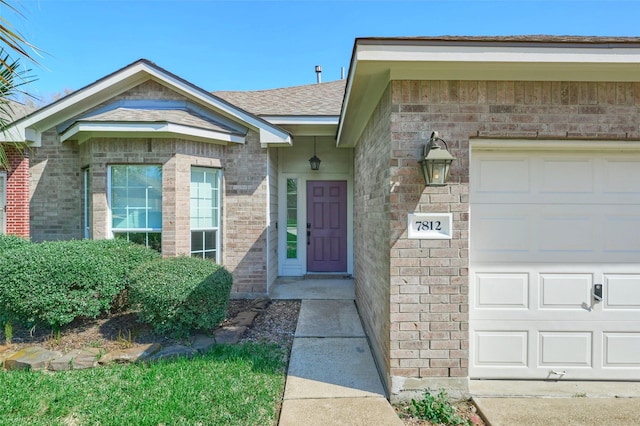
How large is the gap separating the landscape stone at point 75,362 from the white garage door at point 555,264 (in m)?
4.07

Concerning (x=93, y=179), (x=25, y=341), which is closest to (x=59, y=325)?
(x=25, y=341)

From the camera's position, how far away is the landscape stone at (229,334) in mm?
4238

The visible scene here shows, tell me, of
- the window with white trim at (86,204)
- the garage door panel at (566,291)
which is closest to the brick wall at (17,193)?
the window with white trim at (86,204)

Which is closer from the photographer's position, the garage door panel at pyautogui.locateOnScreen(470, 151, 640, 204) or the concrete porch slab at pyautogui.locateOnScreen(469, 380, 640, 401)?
the concrete porch slab at pyautogui.locateOnScreen(469, 380, 640, 401)

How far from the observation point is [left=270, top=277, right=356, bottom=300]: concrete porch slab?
6.48 metres

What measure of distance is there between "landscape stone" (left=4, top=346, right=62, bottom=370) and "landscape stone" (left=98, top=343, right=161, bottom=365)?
A: 0.58 meters

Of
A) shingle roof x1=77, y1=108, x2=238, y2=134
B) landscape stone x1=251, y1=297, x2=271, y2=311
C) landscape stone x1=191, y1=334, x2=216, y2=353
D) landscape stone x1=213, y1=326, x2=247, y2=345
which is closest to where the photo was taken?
landscape stone x1=191, y1=334, x2=216, y2=353

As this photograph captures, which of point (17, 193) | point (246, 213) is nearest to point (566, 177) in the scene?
point (246, 213)

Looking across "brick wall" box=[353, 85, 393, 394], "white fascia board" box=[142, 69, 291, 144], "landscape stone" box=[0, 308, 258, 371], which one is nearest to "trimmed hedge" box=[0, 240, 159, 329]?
"landscape stone" box=[0, 308, 258, 371]

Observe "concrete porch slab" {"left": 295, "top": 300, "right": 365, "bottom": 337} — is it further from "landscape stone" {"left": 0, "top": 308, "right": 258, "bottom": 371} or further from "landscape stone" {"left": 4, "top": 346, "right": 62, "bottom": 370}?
"landscape stone" {"left": 4, "top": 346, "right": 62, "bottom": 370}

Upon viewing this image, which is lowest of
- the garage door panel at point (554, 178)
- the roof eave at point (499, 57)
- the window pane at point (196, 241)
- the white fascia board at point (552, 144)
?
the window pane at point (196, 241)

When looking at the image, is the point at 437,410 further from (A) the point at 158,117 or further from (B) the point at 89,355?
(A) the point at 158,117

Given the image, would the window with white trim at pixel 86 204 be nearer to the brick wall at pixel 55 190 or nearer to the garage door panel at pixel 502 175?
the brick wall at pixel 55 190

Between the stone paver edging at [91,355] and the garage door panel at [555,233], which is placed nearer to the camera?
the garage door panel at [555,233]
